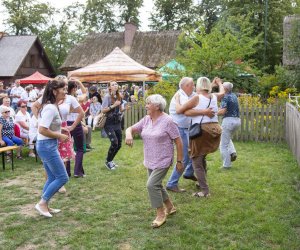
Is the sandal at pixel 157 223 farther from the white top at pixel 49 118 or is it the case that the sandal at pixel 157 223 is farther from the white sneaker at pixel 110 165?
the white sneaker at pixel 110 165

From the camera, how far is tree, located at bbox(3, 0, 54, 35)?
52.3 metres

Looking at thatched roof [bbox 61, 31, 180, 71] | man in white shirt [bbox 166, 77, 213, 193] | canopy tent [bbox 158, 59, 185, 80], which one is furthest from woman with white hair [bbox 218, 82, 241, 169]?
thatched roof [bbox 61, 31, 180, 71]

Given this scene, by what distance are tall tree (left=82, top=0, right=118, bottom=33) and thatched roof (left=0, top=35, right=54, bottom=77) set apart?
14784 mm

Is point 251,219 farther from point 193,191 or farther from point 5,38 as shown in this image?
point 5,38

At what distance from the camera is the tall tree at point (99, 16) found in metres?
51.6

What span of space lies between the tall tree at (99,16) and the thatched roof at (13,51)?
14784mm

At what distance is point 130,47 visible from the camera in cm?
3928

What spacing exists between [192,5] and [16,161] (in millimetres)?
45331

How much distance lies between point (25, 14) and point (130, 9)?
46.1ft

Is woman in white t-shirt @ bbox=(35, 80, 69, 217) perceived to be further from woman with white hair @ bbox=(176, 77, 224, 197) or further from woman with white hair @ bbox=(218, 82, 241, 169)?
woman with white hair @ bbox=(218, 82, 241, 169)

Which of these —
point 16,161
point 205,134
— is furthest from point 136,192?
point 16,161

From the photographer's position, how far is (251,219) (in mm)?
5070

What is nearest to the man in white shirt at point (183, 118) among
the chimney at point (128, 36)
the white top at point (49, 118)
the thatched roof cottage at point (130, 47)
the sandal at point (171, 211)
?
the sandal at point (171, 211)

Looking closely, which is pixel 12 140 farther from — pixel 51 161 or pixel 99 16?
pixel 99 16
